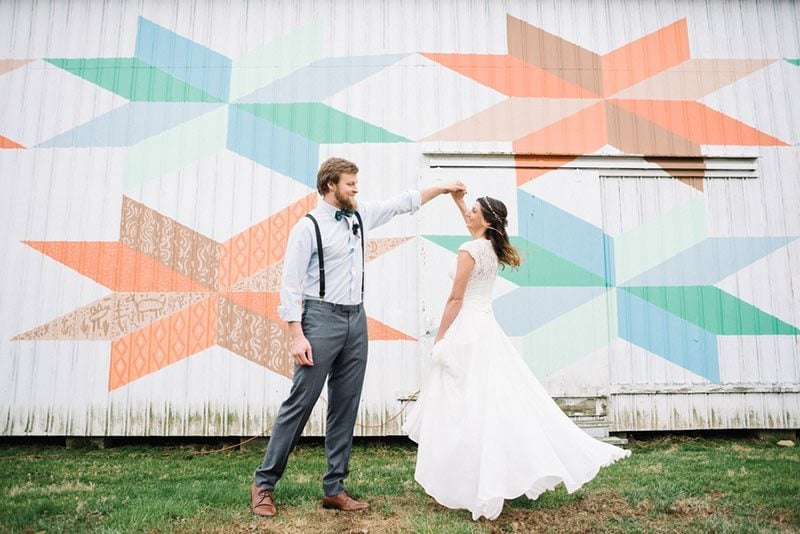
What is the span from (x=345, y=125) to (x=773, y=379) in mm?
5206

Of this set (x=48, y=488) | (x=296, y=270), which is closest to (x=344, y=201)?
(x=296, y=270)

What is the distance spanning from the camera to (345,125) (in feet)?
17.4

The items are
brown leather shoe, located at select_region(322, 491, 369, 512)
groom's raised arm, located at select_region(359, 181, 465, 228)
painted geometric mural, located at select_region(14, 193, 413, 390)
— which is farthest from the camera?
painted geometric mural, located at select_region(14, 193, 413, 390)

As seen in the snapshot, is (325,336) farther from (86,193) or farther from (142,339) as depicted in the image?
(86,193)

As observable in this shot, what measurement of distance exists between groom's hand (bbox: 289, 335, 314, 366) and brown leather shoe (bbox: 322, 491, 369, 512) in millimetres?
869

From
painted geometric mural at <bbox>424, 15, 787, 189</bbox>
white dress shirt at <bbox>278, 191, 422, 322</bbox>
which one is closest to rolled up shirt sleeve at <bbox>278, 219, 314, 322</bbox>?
white dress shirt at <bbox>278, 191, 422, 322</bbox>

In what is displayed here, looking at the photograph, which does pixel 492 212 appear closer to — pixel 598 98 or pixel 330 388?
pixel 330 388

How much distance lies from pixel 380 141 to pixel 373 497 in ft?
11.6

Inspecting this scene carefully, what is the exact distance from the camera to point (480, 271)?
3123 mm

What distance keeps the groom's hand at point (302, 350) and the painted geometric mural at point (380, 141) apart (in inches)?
84.5

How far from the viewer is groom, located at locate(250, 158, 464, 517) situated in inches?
115

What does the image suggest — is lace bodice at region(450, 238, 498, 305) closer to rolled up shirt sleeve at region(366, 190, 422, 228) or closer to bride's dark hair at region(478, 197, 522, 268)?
bride's dark hair at region(478, 197, 522, 268)

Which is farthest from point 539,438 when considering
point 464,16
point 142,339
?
point 464,16

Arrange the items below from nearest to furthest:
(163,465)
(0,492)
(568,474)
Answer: (568,474)
(0,492)
(163,465)
